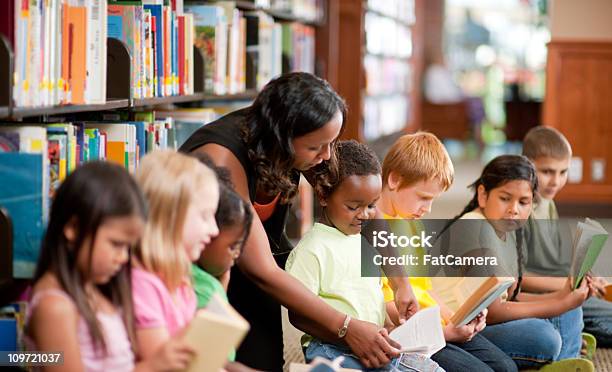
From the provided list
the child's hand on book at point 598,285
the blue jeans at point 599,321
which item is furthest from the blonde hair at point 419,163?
the blue jeans at point 599,321

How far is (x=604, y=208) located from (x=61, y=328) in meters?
5.67

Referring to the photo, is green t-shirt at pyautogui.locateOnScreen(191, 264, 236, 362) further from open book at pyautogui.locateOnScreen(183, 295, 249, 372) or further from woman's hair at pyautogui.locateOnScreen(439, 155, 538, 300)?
woman's hair at pyautogui.locateOnScreen(439, 155, 538, 300)

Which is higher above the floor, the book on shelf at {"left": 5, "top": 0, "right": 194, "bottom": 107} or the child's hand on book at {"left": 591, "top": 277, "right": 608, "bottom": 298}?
the book on shelf at {"left": 5, "top": 0, "right": 194, "bottom": 107}

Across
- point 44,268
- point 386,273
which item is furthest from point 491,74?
point 44,268

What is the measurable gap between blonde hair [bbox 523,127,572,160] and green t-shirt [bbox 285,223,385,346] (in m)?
1.46

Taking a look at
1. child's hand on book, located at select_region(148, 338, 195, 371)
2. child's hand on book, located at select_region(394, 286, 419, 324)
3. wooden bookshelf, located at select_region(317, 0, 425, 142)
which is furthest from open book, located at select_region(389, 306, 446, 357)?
wooden bookshelf, located at select_region(317, 0, 425, 142)

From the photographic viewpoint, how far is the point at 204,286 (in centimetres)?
210

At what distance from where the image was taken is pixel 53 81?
239cm

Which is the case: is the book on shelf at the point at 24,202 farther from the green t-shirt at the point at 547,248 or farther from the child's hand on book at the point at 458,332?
the green t-shirt at the point at 547,248

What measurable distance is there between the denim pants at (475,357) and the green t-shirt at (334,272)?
0.35m

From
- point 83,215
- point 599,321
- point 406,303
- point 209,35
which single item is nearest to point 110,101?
point 406,303

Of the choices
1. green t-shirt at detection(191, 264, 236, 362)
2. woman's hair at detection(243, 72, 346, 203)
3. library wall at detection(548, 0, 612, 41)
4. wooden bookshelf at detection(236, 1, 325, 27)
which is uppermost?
library wall at detection(548, 0, 612, 41)

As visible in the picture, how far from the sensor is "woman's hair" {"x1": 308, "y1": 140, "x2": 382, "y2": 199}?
105 inches

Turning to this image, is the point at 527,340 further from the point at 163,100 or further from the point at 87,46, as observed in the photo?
the point at 87,46
